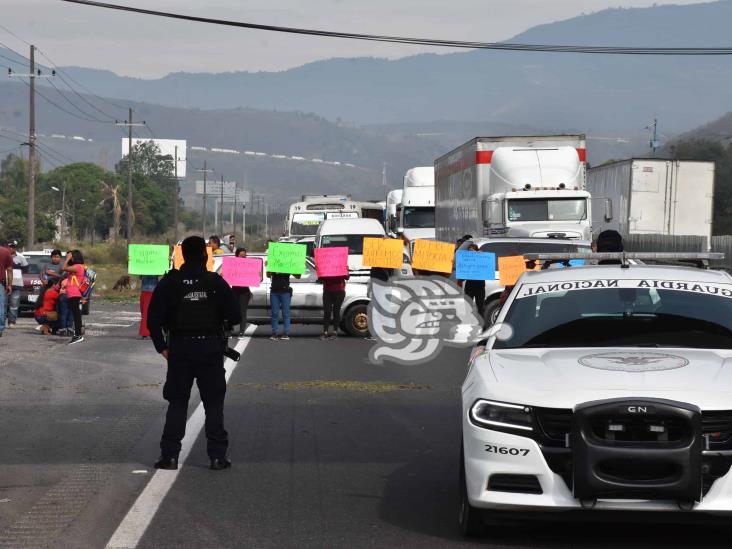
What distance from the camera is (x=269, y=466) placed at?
1028 centimetres

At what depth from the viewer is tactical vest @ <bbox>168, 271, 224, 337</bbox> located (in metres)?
10.3

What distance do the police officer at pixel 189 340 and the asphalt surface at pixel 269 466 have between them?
0.38 m

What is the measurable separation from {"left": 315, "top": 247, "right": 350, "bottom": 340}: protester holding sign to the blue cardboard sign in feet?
6.60

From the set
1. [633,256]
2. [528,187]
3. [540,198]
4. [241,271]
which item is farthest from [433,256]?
[633,256]

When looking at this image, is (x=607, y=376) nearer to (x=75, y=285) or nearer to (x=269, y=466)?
(x=269, y=466)

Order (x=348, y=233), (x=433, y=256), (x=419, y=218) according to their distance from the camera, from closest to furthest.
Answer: (x=433, y=256) → (x=348, y=233) → (x=419, y=218)

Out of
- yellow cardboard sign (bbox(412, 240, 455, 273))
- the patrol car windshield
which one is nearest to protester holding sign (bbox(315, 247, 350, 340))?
yellow cardboard sign (bbox(412, 240, 455, 273))

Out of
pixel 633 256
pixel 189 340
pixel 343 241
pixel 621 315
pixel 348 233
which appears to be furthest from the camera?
pixel 348 233

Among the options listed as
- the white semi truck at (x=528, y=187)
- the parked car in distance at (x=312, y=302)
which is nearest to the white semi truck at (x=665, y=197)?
the white semi truck at (x=528, y=187)

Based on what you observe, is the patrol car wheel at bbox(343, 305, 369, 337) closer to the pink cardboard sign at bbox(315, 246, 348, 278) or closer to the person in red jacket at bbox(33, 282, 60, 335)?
the pink cardboard sign at bbox(315, 246, 348, 278)

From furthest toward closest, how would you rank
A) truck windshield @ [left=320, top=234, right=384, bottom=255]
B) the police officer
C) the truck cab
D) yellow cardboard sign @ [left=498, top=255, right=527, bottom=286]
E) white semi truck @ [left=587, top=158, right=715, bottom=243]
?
white semi truck @ [left=587, top=158, right=715, bottom=243]
truck windshield @ [left=320, top=234, right=384, bottom=255]
the truck cab
yellow cardboard sign @ [left=498, top=255, right=527, bottom=286]
the police officer

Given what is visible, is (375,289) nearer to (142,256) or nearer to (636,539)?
(142,256)

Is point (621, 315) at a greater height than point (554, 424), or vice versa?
point (621, 315)

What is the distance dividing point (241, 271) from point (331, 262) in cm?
166
